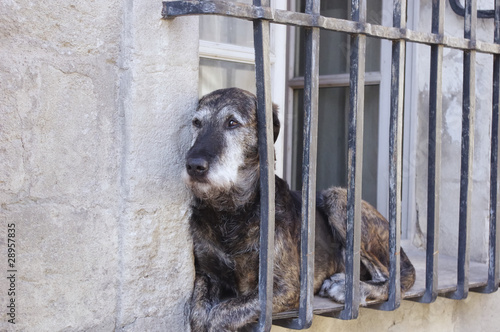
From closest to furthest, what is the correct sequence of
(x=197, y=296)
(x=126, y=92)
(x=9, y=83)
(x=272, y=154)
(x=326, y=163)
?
(x=9, y=83)
(x=126, y=92)
(x=272, y=154)
(x=197, y=296)
(x=326, y=163)

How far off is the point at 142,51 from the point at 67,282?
1031 millimetres

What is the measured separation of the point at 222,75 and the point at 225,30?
0.31 m

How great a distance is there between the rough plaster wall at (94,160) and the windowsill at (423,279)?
0.77 meters

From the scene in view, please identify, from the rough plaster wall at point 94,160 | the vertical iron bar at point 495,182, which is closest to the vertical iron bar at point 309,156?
the rough plaster wall at point 94,160

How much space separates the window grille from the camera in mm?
2799

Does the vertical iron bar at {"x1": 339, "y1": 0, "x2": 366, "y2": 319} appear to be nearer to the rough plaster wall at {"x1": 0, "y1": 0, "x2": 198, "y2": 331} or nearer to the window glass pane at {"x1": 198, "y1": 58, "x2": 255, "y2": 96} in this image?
the rough plaster wall at {"x1": 0, "y1": 0, "x2": 198, "y2": 331}

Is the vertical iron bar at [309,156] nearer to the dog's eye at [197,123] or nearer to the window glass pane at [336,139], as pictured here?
the dog's eye at [197,123]

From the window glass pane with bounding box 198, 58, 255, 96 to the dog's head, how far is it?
0.82m

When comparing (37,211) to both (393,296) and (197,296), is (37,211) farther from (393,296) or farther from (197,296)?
(393,296)

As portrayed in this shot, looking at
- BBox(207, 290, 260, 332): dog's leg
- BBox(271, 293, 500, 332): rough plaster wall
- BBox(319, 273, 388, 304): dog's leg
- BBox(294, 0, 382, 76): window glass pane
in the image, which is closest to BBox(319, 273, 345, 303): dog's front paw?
BBox(319, 273, 388, 304): dog's leg

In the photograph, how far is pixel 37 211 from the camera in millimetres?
2461

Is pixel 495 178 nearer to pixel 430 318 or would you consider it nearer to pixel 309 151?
pixel 430 318

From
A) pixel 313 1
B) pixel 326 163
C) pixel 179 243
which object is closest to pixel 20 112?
pixel 179 243

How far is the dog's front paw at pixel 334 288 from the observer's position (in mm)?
3420
